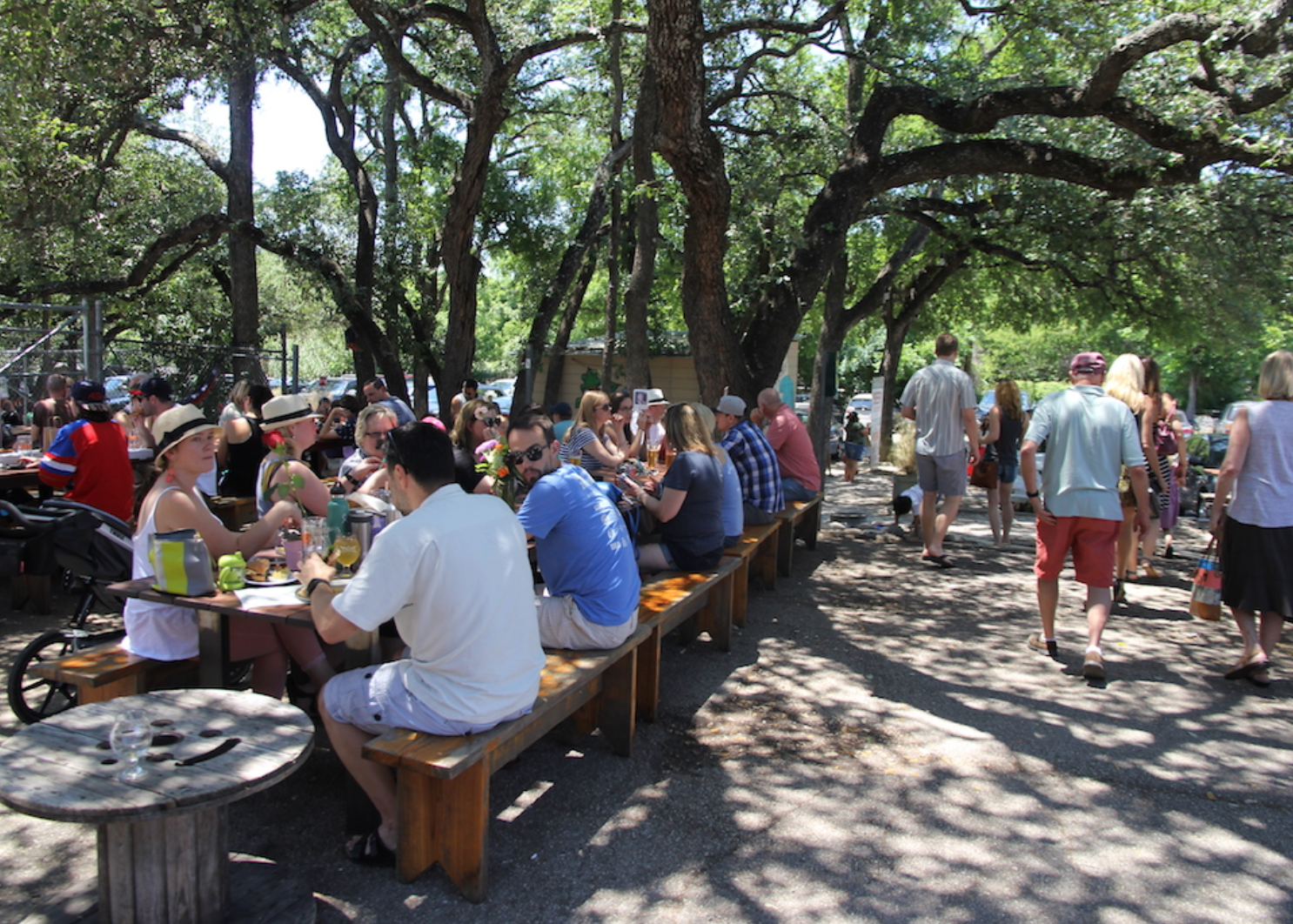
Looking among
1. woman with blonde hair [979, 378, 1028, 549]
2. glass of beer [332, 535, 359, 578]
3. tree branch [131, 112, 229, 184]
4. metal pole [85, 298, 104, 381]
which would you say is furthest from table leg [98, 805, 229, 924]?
tree branch [131, 112, 229, 184]

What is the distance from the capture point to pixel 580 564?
3.94 metres

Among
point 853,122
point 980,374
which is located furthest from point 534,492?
point 980,374

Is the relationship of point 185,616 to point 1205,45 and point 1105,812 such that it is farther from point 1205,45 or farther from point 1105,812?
point 1205,45

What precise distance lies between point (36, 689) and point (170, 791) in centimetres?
290

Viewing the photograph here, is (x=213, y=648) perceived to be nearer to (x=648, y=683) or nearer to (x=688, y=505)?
(x=648, y=683)

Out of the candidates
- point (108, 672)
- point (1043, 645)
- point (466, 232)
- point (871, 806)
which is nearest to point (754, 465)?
point (1043, 645)

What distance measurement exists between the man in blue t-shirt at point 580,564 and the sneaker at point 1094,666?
2785mm

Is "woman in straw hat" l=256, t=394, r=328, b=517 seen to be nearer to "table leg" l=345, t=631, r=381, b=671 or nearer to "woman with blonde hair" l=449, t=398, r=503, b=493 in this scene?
"woman with blonde hair" l=449, t=398, r=503, b=493

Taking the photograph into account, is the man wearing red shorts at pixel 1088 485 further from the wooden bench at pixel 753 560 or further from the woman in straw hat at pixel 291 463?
the woman in straw hat at pixel 291 463

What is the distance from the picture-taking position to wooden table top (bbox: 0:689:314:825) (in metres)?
2.20

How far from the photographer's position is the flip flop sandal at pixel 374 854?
3.13 meters

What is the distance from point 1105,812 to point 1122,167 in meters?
6.38

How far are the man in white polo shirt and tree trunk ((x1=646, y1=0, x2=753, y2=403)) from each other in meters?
4.71

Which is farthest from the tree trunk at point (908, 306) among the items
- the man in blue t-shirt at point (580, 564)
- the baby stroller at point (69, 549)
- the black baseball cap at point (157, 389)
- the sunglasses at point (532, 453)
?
the baby stroller at point (69, 549)
